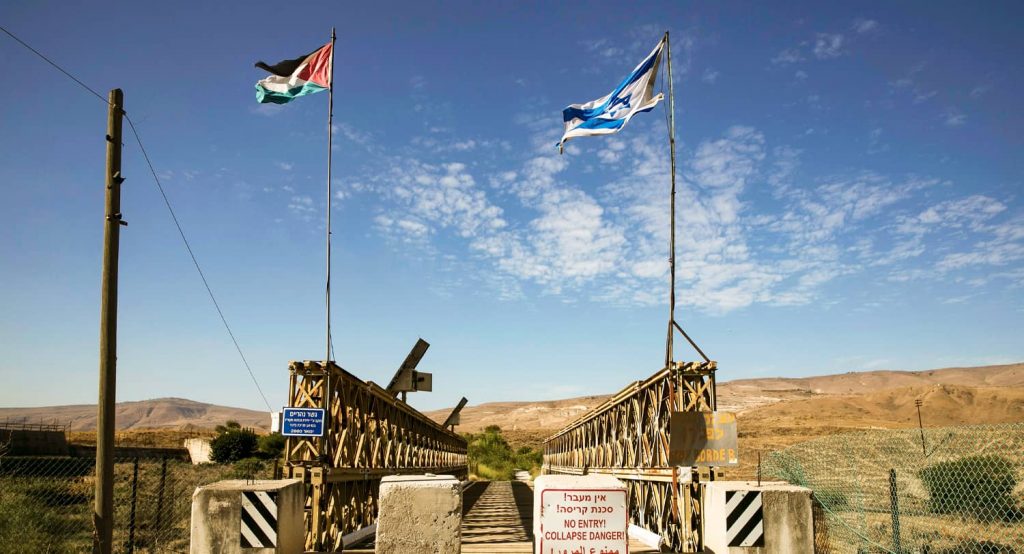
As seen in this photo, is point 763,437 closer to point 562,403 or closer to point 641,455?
point 641,455

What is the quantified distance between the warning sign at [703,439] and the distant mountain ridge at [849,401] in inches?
2153

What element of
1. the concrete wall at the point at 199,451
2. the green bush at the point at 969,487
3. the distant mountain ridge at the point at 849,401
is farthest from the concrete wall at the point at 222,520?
the distant mountain ridge at the point at 849,401

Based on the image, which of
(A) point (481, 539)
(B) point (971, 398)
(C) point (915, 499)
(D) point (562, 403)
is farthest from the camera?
(D) point (562, 403)

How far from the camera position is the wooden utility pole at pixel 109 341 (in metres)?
9.38

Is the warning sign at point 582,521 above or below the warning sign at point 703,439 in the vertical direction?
below

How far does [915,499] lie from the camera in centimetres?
1766

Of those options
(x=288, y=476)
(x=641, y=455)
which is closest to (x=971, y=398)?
(x=641, y=455)

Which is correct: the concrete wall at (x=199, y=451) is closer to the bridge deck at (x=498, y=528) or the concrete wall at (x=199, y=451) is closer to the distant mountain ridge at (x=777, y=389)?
the bridge deck at (x=498, y=528)

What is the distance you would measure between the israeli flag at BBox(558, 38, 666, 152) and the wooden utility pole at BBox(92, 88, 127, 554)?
9.00 metres

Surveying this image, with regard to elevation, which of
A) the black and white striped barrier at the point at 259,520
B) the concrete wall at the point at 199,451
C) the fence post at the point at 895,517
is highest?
the black and white striped barrier at the point at 259,520

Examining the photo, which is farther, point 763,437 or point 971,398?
point 971,398

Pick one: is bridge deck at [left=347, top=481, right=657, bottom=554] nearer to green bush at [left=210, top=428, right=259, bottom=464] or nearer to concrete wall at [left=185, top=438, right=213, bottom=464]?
green bush at [left=210, top=428, right=259, bottom=464]

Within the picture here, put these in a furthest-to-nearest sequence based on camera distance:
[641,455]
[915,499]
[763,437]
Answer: [763,437]
[915,499]
[641,455]

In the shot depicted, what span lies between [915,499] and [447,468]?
74.6 feet
